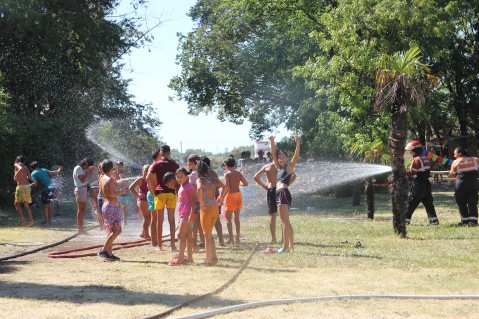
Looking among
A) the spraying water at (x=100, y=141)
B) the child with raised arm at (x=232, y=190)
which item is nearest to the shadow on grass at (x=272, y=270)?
the child with raised arm at (x=232, y=190)

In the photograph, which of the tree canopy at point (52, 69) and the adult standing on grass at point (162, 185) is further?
the tree canopy at point (52, 69)

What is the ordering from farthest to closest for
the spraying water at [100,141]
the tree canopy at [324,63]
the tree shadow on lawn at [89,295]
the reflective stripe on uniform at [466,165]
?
the spraying water at [100,141] → the tree canopy at [324,63] → the reflective stripe on uniform at [466,165] → the tree shadow on lawn at [89,295]

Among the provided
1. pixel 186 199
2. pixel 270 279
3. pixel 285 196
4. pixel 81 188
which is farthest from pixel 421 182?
pixel 270 279

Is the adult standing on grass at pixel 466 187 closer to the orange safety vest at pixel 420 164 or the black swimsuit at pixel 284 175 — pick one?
the orange safety vest at pixel 420 164

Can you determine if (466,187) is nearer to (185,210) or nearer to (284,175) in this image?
(284,175)

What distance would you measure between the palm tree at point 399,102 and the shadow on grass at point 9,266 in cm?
730

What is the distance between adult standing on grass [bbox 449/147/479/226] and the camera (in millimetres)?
15156

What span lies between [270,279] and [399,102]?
6.34 m

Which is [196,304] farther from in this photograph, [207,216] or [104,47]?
[104,47]

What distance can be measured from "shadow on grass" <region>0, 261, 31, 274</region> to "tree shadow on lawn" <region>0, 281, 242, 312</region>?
1.22 m

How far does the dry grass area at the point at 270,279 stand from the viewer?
6820mm

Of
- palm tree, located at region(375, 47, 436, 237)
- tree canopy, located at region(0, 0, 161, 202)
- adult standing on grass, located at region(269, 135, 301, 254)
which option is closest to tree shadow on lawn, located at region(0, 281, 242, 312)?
adult standing on grass, located at region(269, 135, 301, 254)

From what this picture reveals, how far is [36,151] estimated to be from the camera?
23031 millimetres

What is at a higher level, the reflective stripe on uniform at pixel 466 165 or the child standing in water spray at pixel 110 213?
the reflective stripe on uniform at pixel 466 165
